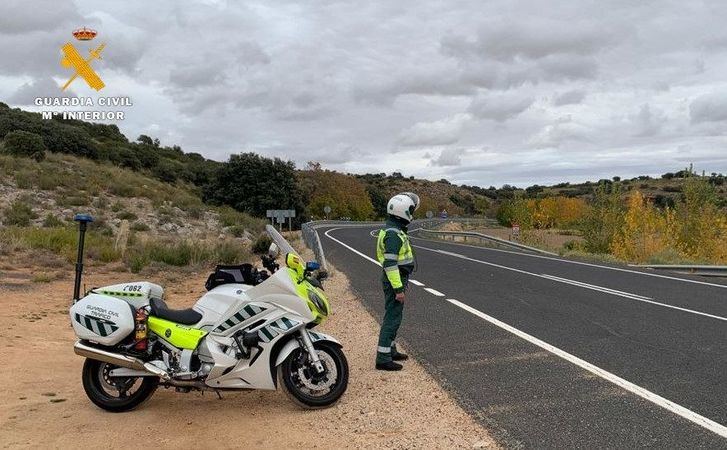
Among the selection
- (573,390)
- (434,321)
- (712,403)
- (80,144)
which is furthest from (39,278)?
(80,144)

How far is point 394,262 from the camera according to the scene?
6.35 m

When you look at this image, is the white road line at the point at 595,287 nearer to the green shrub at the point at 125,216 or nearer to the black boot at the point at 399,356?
the black boot at the point at 399,356

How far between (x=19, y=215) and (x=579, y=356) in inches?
1006

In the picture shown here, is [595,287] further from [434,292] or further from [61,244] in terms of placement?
[61,244]

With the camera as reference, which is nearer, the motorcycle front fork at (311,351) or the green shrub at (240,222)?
the motorcycle front fork at (311,351)

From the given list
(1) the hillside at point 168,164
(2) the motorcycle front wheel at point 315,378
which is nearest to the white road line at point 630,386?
(2) the motorcycle front wheel at point 315,378

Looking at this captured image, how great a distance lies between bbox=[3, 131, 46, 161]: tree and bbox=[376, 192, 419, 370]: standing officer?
4045 cm

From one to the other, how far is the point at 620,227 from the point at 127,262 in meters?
23.7

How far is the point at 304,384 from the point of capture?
530 centimetres

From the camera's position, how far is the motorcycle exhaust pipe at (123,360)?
508 centimetres

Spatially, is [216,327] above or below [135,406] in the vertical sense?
above

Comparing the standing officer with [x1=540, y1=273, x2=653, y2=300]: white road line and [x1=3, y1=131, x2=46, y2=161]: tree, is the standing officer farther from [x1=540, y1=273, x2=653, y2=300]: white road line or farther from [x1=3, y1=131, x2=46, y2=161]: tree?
[x1=3, y1=131, x2=46, y2=161]: tree

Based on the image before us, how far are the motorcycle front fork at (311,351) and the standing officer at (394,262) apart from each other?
1.34 meters

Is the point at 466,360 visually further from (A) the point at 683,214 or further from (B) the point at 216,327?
Result: (A) the point at 683,214
